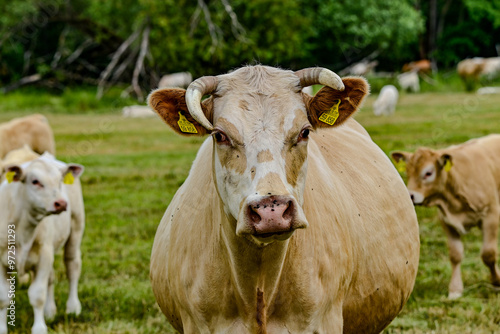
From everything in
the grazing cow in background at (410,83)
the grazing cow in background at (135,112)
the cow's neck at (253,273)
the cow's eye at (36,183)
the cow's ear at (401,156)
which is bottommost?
the grazing cow in background at (410,83)

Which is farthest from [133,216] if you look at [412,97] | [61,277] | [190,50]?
[412,97]

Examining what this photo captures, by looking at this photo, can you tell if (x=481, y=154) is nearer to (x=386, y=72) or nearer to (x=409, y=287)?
(x=409, y=287)

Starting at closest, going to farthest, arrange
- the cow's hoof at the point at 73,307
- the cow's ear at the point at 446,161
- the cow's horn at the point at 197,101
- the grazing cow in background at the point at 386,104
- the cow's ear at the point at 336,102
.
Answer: the cow's horn at the point at 197,101 → the cow's ear at the point at 336,102 → the cow's hoof at the point at 73,307 → the cow's ear at the point at 446,161 → the grazing cow in background at the point at 386,104

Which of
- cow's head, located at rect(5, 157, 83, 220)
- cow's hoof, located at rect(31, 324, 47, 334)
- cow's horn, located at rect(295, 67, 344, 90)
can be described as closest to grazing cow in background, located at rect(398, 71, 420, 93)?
cow's head, located at rect(5, 157, 83, 220)

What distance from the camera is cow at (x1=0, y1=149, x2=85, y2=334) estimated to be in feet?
19.9

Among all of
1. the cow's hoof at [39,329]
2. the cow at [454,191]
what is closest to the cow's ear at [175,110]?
the cow's hoof at [39,329]

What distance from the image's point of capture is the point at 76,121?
23203mm

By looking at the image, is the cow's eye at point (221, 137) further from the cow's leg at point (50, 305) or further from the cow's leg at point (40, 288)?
the cow's leg at point (50, 305)

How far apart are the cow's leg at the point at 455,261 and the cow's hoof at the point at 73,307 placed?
326cm

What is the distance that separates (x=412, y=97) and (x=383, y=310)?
24904mm

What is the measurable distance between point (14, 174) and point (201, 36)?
22515 millimetres

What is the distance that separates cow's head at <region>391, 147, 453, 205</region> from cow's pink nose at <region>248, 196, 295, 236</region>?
4.87 meters

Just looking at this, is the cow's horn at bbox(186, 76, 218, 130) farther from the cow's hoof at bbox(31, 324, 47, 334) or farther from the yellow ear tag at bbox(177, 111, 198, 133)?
the cow's hoof at bbox(31, 324, 47, 334)

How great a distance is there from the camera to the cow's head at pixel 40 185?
241 inches
